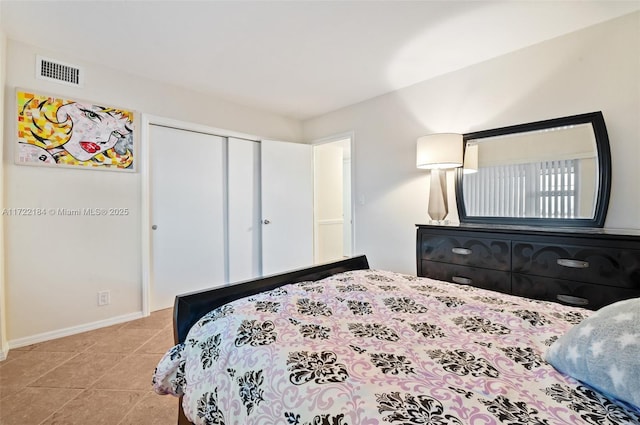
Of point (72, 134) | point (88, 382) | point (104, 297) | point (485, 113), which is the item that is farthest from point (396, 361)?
point (72, 134)

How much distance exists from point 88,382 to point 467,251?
2.74 m

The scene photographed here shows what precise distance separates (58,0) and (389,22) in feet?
7.14

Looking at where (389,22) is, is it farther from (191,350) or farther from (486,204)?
(191,350)

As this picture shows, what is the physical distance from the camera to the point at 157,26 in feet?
6.89

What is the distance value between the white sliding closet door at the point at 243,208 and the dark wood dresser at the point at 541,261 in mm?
2249

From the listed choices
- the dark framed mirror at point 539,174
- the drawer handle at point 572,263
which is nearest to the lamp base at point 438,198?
the dark framed mirror at point 539,174

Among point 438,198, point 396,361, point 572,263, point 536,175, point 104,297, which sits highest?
point 536,175

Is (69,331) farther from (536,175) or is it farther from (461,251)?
(536,175)

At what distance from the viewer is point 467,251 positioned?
2.22 m

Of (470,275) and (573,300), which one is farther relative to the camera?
(470,275)

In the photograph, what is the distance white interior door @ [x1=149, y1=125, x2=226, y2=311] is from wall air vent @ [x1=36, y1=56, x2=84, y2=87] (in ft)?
2.21

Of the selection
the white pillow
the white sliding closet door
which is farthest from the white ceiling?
the white pillow

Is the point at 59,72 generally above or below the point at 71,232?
above

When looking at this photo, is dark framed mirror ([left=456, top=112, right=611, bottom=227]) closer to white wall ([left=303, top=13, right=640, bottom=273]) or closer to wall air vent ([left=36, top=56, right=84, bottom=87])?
white wall ([left=303, top=13, right=640, bottom=273])
